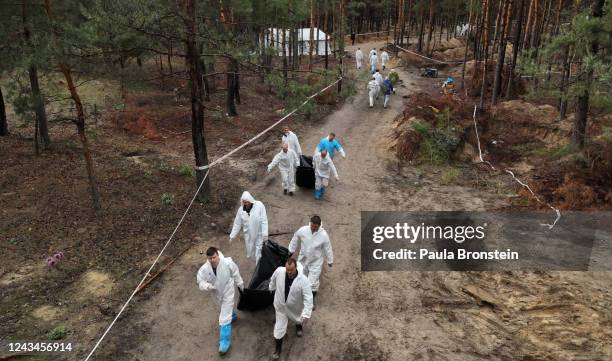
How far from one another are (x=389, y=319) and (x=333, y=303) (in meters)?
1.00

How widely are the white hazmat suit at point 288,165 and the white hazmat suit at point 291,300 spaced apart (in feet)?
17.0

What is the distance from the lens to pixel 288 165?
11.6 meters

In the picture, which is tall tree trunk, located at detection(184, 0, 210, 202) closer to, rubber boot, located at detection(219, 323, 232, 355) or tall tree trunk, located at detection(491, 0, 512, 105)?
rubber boot, located at detection(219, 323, 232, 355)

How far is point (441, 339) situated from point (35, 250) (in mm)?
7907

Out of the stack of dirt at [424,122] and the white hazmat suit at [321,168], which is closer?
the white hazmat suit at [321,168]

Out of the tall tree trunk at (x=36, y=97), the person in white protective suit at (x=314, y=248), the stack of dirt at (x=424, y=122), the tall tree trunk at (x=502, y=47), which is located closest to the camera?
the person in white protective suit at (x=314, y=248)

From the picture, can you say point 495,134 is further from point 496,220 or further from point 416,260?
point 416,260

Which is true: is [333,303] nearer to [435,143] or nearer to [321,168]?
[321,168]

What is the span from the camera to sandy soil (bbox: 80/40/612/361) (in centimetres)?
660

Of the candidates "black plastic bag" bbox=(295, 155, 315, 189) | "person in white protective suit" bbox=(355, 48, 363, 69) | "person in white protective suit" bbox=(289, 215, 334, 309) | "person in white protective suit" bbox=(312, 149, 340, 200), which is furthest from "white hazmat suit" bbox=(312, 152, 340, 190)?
"person in white protective suit" bbox=(355, 48, 363, 69)

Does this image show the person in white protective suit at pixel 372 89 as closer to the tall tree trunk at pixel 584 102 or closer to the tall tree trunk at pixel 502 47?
the tall tree trunk at pixel 502 47

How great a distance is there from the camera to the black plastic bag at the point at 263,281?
709 cm

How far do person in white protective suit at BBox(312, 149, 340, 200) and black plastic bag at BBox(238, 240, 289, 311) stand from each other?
162 inches

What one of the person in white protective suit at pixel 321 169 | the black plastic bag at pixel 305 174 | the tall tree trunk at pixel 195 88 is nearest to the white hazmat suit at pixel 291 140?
the black plastic bag at pixel 305 174
